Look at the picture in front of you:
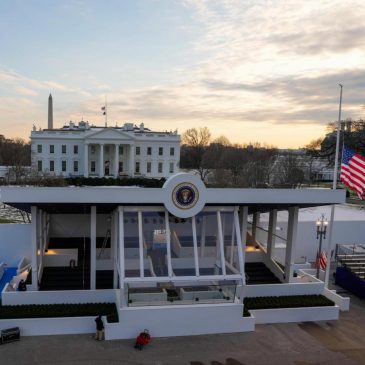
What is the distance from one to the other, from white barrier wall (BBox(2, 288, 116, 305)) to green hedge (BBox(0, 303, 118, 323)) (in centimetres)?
28

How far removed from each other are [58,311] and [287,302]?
31.0 ft

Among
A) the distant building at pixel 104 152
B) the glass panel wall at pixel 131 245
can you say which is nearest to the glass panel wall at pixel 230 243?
the glass panel wall at pixel 131 245

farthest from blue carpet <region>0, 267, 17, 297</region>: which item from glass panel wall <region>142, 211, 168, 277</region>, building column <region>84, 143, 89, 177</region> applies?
building column <region>84, 143, 89, 177</region>

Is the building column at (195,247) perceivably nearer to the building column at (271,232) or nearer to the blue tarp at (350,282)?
the building column at (271,232)

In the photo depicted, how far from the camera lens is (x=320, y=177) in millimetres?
89375

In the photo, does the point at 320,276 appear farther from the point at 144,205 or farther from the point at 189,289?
the point at 144,205

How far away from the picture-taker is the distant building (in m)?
69.4

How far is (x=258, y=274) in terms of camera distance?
19.6 meters

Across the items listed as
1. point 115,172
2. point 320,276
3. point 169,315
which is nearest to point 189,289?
point 169,315

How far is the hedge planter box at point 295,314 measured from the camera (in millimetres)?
15469

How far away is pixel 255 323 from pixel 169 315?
3.82m

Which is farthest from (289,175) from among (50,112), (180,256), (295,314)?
(50,112)

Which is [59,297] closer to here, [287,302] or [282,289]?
[287,302]

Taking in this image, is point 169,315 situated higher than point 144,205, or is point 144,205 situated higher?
point 144,205
